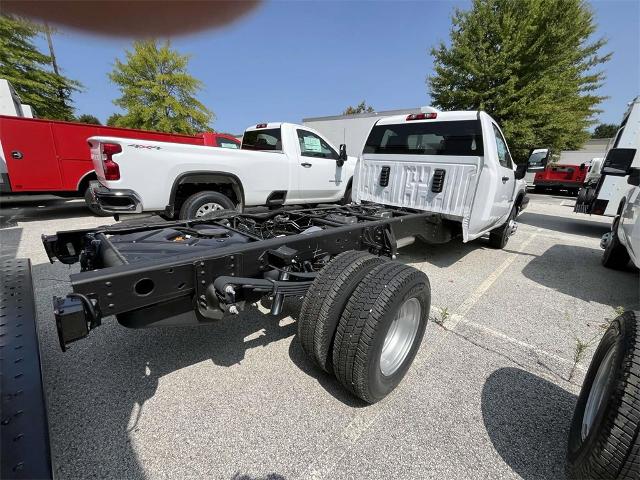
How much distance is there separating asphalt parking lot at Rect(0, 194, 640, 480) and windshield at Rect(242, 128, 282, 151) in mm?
4015

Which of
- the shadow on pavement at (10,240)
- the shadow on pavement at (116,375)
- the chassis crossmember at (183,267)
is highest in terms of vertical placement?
the chassis crossmember at (183,267)

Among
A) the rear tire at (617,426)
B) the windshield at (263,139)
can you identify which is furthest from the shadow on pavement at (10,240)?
the rear tire at (617,426)

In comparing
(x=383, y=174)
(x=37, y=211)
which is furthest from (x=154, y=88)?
(x=383, y=174)

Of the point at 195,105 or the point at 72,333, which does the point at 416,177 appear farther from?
the point at 195,105

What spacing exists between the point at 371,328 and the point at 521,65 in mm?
19321

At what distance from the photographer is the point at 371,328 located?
176cm

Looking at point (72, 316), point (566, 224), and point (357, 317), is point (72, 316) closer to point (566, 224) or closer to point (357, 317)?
point (357, 317)

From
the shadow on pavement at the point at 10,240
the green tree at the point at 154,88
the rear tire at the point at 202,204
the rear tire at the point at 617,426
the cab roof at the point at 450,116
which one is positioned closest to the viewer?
the rear tire at the point at 617,426

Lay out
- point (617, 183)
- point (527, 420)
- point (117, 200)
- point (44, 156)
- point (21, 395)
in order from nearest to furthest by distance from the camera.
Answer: point (21, 395)
point (527, 420)
point (117, 200)
point (617, 183)
point (44, 156)

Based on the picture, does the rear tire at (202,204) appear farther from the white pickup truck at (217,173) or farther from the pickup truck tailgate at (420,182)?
the pickup truck tailgate at (420,182)

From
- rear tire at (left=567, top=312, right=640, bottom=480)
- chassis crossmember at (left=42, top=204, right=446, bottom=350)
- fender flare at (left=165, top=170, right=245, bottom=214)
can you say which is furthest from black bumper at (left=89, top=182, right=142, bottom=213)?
rear tire at (left=567, top=312, right=640, bottom=480)

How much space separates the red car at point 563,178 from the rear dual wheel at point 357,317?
18767 millimetres

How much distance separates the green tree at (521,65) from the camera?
1508 centimetres

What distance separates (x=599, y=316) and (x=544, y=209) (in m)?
10.5
